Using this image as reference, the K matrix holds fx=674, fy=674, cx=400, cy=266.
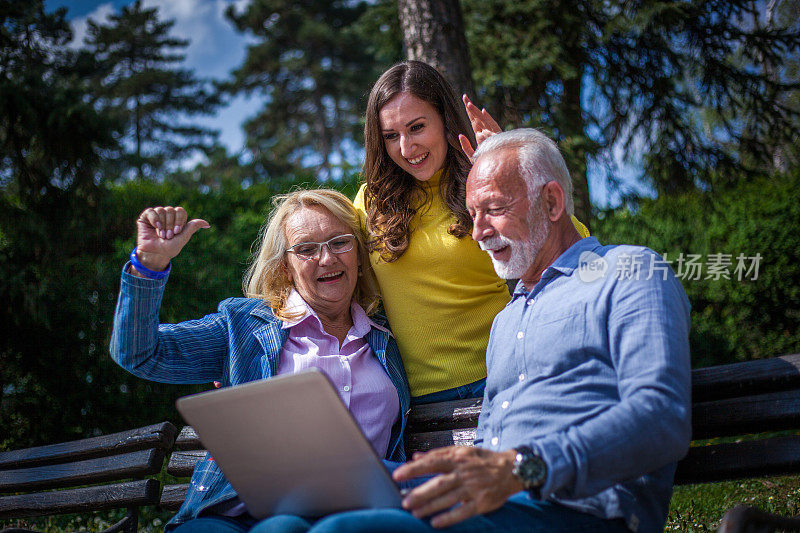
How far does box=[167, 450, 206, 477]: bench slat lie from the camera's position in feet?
11.0

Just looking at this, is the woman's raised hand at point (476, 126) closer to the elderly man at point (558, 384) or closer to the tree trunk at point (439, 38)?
the elderly man at point (558, 384)

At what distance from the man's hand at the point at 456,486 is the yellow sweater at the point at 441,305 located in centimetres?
128

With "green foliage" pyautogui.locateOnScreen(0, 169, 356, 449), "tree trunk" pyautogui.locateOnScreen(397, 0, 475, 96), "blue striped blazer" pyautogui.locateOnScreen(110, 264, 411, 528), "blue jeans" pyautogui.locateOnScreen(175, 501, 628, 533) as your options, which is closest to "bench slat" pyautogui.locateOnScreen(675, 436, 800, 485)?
"blue jeans" pyautogui.locateOnScreen(175, 501, 628, 533)

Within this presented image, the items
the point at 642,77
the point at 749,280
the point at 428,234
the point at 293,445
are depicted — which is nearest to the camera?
the point at 293,445

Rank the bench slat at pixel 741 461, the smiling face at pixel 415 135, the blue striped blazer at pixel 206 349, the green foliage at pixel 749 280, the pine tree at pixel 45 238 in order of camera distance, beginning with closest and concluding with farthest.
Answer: the bench slat at pixel 741 461 < the blue striped blazer at pixel 206 349 < the smiling face at pixel 415 135 < the pine tree at pixel 45 238 < the green foliage at pixel 749 280

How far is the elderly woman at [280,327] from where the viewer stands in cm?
259

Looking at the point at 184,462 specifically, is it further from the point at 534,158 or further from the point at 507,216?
the point at 534,158

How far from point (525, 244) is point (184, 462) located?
2101mm

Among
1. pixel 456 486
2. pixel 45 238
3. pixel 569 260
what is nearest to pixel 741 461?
pixel 569 260

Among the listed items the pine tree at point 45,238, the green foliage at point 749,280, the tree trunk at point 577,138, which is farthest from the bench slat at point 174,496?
the green foliage at point 749,280

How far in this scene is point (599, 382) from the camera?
2025 millimetres

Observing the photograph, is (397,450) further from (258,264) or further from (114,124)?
(114,124)

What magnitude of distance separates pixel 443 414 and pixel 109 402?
4057mm

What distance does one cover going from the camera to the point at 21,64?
590 cm
